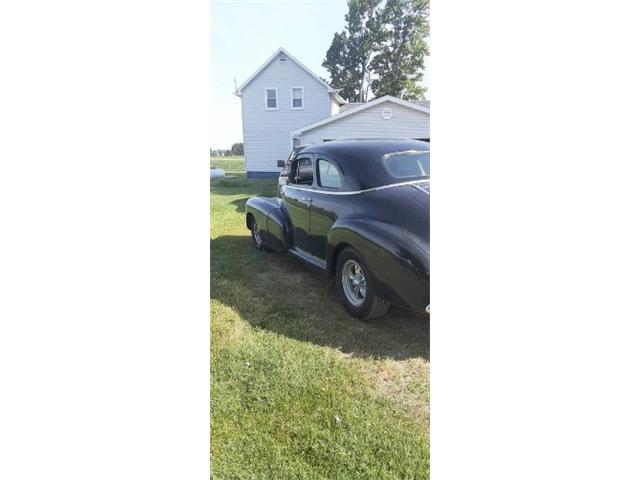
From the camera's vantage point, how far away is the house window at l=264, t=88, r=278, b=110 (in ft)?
6.95

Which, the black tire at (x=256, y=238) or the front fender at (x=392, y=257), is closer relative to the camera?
the front fender at (x=392, y=257)

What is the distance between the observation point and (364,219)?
6.78 feet

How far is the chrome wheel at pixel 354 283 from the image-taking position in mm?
2162

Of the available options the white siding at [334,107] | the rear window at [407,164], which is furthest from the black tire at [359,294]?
the white siding at [334,107]

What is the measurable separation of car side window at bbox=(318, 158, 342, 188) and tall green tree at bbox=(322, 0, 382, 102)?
53cm

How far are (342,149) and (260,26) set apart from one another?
0.91 metres

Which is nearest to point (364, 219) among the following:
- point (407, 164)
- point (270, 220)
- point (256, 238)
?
point (407, 164)

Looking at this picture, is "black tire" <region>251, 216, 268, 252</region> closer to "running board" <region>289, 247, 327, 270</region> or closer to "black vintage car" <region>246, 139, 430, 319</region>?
"black vintage car" <region>246, 139, 430, 319</region>

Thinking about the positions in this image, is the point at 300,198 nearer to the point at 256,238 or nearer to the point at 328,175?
the point at 328,175

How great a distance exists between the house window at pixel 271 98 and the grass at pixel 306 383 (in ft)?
1.60

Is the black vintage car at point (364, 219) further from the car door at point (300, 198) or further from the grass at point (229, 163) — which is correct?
the grass at point (229, 163)
